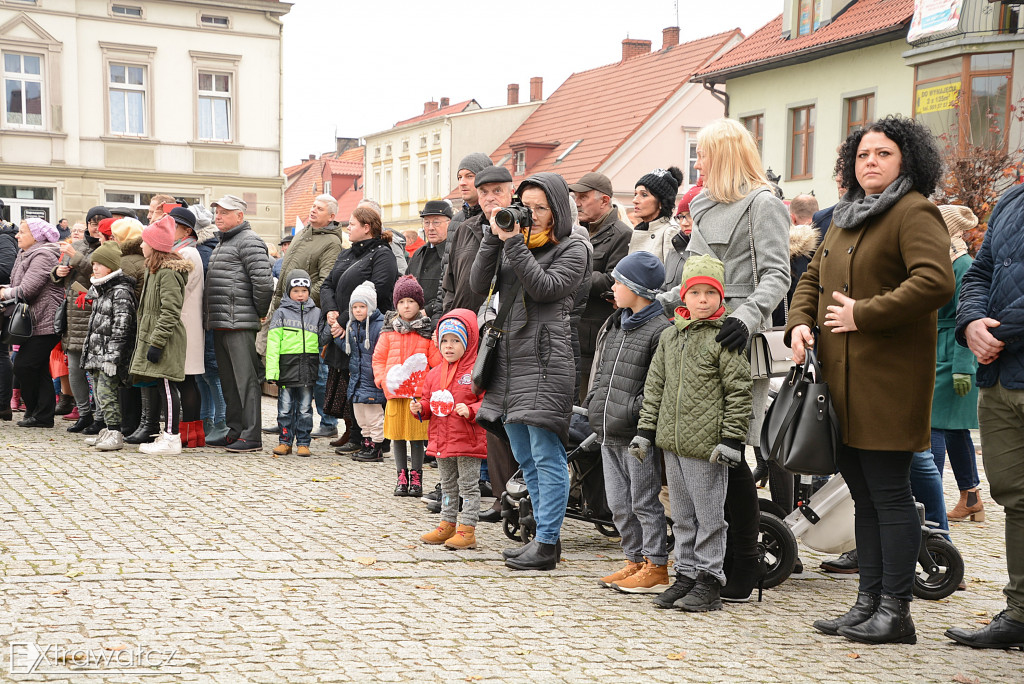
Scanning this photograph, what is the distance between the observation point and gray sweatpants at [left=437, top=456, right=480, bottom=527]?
21.7 feet

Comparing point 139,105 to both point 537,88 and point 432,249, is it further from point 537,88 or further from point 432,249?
point 537,88

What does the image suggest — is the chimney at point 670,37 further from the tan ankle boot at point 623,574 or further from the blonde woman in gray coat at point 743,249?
the tan ankle boot at point 623,574

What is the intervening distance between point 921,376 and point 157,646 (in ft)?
11.1

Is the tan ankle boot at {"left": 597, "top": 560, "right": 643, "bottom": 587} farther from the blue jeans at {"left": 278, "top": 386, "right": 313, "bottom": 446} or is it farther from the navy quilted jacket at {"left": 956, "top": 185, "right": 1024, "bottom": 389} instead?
the blue jeans at {"left": 278, "top": 386, "right": 313, "bottom": 446}

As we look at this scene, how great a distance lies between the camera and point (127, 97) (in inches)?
1217

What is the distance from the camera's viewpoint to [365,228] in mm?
9898

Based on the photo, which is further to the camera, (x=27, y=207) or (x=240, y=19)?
(x=240, y=19)

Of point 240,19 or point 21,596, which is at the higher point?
point 240,19

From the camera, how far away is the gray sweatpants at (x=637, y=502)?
565cm

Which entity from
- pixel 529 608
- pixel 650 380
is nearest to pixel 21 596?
pixel 529 608

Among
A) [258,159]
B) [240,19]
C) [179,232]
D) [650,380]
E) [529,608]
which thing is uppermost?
[240,19]

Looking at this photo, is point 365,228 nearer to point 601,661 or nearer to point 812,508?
point 812,508

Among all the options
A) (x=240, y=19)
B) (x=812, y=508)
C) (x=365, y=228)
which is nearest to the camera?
(x=812, y=508)

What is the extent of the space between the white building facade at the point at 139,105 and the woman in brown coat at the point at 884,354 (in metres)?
26.6
